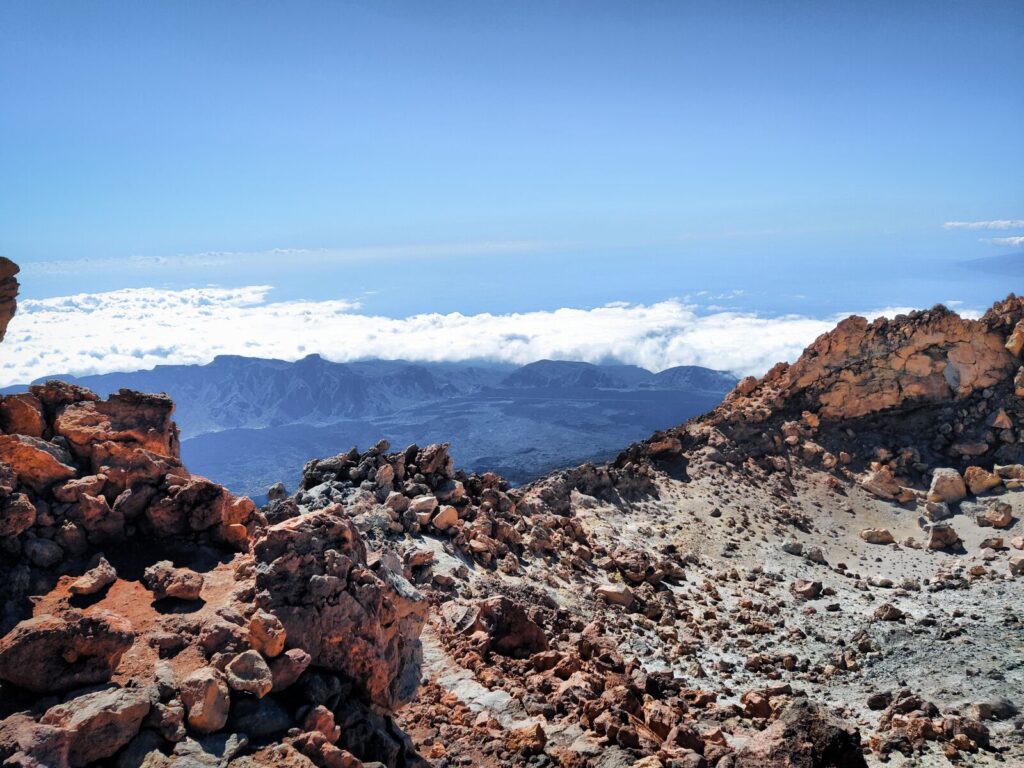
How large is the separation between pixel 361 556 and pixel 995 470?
141ft

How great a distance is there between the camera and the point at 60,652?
9.55m

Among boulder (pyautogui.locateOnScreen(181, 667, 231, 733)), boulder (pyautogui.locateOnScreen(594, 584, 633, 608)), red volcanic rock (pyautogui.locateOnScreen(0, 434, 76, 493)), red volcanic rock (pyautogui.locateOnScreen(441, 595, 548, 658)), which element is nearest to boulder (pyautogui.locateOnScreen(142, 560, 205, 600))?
boulder (pyautogui.locateOnScreen(181, 667, 231, 733))

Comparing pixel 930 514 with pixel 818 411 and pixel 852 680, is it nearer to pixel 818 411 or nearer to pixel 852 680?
pixel 818 411

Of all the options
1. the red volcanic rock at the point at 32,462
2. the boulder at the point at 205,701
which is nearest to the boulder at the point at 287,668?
the boulder at the point at 205,701

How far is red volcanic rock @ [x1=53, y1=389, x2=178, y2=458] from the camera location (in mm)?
14680

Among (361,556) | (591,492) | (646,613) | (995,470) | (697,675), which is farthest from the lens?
(995,470)

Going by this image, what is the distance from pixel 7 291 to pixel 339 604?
971cm

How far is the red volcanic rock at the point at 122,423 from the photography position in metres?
14.7

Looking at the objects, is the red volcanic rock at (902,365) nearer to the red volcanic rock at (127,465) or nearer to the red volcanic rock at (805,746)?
the red volcanic rock at (805,746)

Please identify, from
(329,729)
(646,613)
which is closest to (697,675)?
(646,613)

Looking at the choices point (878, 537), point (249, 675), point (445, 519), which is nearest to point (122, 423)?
point (249, 675)

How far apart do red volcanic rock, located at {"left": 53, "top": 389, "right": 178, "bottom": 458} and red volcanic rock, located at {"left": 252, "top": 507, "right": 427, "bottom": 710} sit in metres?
4.65

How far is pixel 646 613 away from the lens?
90.5 feet

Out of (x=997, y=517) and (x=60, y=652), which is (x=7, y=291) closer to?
(x=60, y=652)
